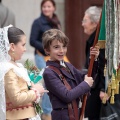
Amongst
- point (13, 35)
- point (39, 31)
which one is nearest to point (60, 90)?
point (13, 35)

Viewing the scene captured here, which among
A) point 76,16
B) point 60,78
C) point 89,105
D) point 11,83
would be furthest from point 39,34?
point 11,83

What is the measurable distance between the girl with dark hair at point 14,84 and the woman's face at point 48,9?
12.3 feet

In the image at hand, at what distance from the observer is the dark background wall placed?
10.0m

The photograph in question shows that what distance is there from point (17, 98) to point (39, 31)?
379cm

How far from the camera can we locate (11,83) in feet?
15.4

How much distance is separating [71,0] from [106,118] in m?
4.67

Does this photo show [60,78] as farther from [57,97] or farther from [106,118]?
[106,118]

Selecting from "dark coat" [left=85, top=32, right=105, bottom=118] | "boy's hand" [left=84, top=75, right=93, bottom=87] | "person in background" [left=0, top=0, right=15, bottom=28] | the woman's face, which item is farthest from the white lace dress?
the woman's face

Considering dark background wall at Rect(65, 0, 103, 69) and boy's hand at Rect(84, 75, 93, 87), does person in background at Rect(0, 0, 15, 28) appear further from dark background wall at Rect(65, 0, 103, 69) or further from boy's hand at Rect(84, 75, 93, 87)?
dark background wall at Rect(65, 0, 103, 69)

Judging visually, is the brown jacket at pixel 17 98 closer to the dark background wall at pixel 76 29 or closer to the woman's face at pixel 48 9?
the woman's face at pixel 48 9

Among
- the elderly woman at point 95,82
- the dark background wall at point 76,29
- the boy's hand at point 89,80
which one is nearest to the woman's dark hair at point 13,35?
the boy's hand at point 89,80

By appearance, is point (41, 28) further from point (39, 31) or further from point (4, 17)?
point (4, 17)

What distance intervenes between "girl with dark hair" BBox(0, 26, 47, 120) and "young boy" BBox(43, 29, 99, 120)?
1.10ft

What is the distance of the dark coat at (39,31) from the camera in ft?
27.1
